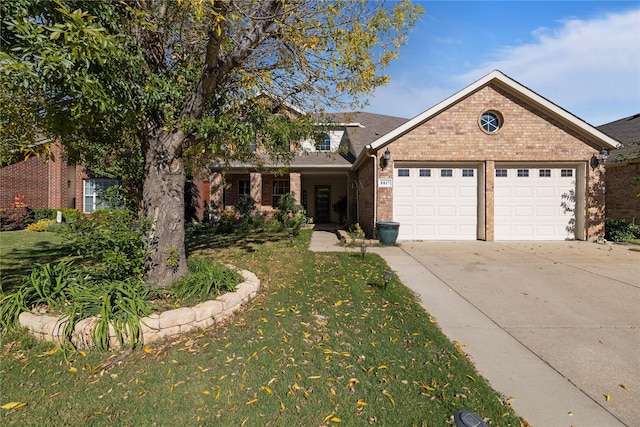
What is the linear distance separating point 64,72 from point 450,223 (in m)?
11.3

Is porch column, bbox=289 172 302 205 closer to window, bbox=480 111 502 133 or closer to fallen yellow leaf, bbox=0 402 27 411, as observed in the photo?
window, bbox=480 111 502 133

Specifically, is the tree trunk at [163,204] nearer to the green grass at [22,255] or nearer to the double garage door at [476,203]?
the green grass at [22,255]

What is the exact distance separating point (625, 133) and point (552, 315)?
53.7ft

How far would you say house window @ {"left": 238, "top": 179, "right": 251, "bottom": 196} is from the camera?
1625cm

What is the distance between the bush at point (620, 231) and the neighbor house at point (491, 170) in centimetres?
90

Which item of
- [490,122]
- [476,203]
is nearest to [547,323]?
[476,203]

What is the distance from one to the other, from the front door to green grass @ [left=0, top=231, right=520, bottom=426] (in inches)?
594

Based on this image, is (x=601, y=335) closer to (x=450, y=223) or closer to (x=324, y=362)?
(x=324, y=362)

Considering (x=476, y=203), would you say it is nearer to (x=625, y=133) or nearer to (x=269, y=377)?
(x=625, y=133)

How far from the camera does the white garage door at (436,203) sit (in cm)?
1099

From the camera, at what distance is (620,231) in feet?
35.9

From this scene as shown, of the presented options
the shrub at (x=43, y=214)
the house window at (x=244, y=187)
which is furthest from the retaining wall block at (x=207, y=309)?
the shrub at (x=43, y=214)

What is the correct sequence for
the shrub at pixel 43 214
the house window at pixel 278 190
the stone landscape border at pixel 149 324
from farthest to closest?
the house window at pixel 278 190
the shrub at pixel 43 214
the stone landscape border at pixel 149 324

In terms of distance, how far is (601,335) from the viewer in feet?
12.1
